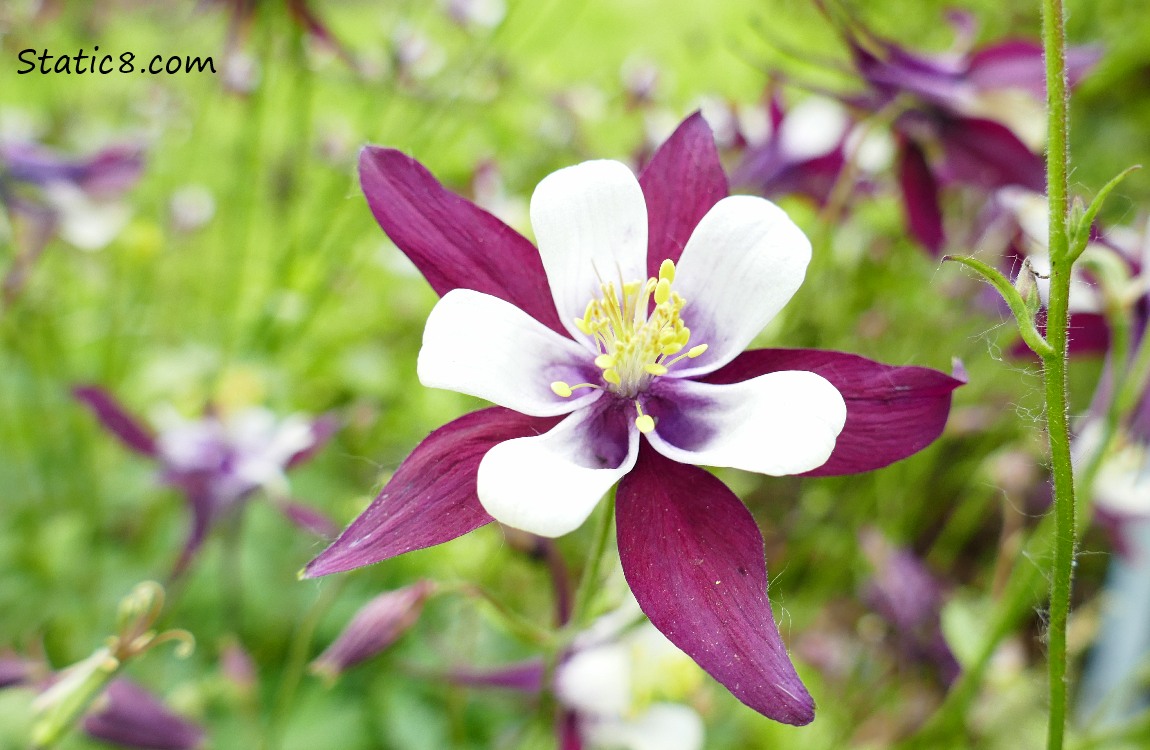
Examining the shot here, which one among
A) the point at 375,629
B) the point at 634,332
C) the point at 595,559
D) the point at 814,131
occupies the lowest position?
the point at 375,629

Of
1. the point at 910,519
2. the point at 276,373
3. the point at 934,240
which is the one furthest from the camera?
the point at 910,519

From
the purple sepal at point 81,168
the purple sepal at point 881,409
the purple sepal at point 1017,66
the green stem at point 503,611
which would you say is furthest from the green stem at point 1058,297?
the purple sepal at point 81,168

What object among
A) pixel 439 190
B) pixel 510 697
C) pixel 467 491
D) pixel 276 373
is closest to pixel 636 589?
pixel 467 491

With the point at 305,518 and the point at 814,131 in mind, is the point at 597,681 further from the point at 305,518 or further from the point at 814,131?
the point at 814,131

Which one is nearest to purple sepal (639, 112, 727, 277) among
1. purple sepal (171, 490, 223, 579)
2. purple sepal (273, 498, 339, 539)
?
purple sepal (273, 498, 339, 539)

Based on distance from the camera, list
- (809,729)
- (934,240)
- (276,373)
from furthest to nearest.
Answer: (276,373) → (809,729) → (934,240)

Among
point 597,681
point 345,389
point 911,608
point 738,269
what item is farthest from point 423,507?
point 345,389

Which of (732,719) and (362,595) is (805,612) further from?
(362,595)
